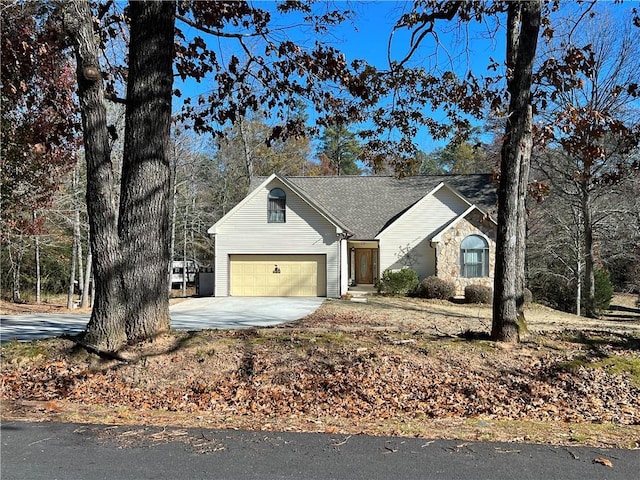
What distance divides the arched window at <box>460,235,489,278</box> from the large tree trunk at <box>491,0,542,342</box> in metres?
16.7

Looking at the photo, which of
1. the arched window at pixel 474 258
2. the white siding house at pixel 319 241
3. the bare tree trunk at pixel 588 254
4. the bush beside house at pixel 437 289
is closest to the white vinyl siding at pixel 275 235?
the white siding house at pixel 319 241

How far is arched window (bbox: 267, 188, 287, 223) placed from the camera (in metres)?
23.4

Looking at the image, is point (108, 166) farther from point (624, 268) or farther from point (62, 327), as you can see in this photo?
point (624, 268)

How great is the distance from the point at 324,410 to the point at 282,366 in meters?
1.12

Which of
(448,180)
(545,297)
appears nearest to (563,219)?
(545,297)

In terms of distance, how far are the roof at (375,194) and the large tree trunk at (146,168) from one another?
744 inches

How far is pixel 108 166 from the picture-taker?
7.05 metres

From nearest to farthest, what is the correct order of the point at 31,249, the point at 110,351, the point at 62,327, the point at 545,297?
the point at 110,351, the point at 62,327, the point at 31,249, the point at 545,297

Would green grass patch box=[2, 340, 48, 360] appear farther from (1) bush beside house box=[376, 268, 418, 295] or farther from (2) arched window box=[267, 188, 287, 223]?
(1) bush beside house box=[376, 268, 418, 295]

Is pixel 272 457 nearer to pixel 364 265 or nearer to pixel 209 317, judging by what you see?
pixel 209 317

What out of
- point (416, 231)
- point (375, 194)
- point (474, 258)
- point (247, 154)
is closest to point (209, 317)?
point (416, 231)


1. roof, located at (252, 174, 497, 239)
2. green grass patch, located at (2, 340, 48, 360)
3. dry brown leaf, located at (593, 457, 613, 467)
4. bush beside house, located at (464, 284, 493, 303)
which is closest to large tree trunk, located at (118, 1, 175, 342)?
green grass patch, located at (2, 340, 48, 360)

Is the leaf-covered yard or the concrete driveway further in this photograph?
the concrete driveway

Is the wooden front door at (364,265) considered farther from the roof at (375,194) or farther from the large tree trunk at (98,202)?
the large tree trunk at (98,202)
